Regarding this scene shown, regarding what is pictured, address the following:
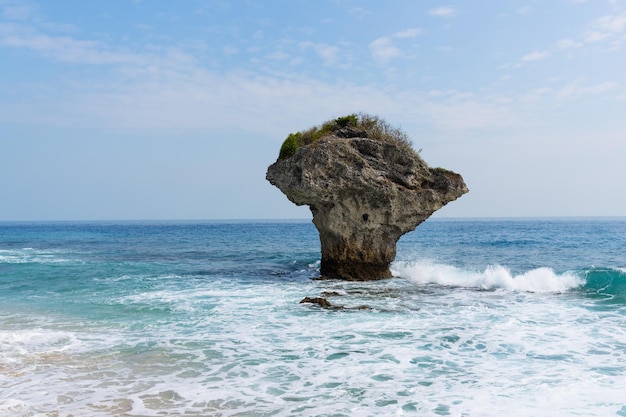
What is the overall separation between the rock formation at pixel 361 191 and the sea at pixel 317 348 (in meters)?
1.47

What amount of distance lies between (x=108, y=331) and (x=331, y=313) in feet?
18.9

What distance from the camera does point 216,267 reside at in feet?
89.4

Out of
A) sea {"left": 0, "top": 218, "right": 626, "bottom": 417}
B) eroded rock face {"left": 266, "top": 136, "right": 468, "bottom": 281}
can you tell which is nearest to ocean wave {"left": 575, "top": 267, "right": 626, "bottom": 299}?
sea {"left": 0, "top": 218, "right": 626, "bottom": 417}

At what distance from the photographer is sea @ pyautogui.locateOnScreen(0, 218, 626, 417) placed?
7.68 meters

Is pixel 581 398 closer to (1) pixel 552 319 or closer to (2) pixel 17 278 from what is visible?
(1) pixel 552 319

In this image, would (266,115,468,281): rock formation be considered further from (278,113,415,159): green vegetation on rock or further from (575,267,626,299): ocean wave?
(575,267,626,299): ocean wave

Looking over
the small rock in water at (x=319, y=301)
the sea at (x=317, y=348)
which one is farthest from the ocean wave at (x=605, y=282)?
the small rock in water at (x=319, y=301)

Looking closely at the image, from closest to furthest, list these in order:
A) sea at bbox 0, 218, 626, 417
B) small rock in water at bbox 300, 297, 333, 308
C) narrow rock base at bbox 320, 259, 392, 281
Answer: sea at bbox 0, 218, 626, 417 → small rock in water at bbox 300, 297, 333, 308 → narrow rock base at bbox 320, 259, 392, 281

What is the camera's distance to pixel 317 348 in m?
10.6

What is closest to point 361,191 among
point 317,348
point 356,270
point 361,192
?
point 361,192

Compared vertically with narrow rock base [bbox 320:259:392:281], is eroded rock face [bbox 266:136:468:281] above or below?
above

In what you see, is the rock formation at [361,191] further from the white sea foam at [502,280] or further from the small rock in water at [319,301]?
the small rock in water at [319,301]

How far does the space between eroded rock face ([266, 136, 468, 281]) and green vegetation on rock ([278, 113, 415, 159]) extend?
21.5 inches

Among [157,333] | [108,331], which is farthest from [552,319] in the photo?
[108,331]
